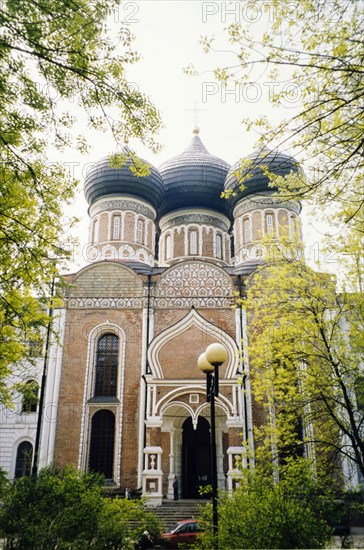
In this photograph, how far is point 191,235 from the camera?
24797mm

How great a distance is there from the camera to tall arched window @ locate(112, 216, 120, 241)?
22938 mm

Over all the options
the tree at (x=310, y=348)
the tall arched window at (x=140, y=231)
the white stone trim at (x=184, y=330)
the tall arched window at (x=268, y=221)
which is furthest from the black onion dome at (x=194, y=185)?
the tree at (x=310, y=348)

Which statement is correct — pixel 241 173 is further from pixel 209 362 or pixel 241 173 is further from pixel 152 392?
pixel 152 392

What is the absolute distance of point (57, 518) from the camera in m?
6.23

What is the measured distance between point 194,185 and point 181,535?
57.6 ft

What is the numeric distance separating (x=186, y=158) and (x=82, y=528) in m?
22.6

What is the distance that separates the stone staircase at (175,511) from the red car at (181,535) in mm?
1810

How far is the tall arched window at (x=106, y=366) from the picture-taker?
58.9 feet

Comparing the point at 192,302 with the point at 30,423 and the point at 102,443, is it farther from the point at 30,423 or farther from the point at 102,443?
the point at 30,423

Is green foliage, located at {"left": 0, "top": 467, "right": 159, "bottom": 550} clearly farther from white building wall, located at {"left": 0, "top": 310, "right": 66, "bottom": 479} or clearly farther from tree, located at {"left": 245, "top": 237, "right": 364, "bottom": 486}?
white building wall, located at {"left": 0, "top": 310, "right": 66, "bottom": 479}

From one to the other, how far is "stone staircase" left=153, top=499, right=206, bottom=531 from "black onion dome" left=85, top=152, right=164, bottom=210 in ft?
45.5

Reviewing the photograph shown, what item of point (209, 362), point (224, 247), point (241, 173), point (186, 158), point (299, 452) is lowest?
point (299, 452)

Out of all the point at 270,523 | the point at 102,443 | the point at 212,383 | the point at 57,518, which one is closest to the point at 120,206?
the point at 102,443

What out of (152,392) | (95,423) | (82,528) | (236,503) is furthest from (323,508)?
(95,423)
